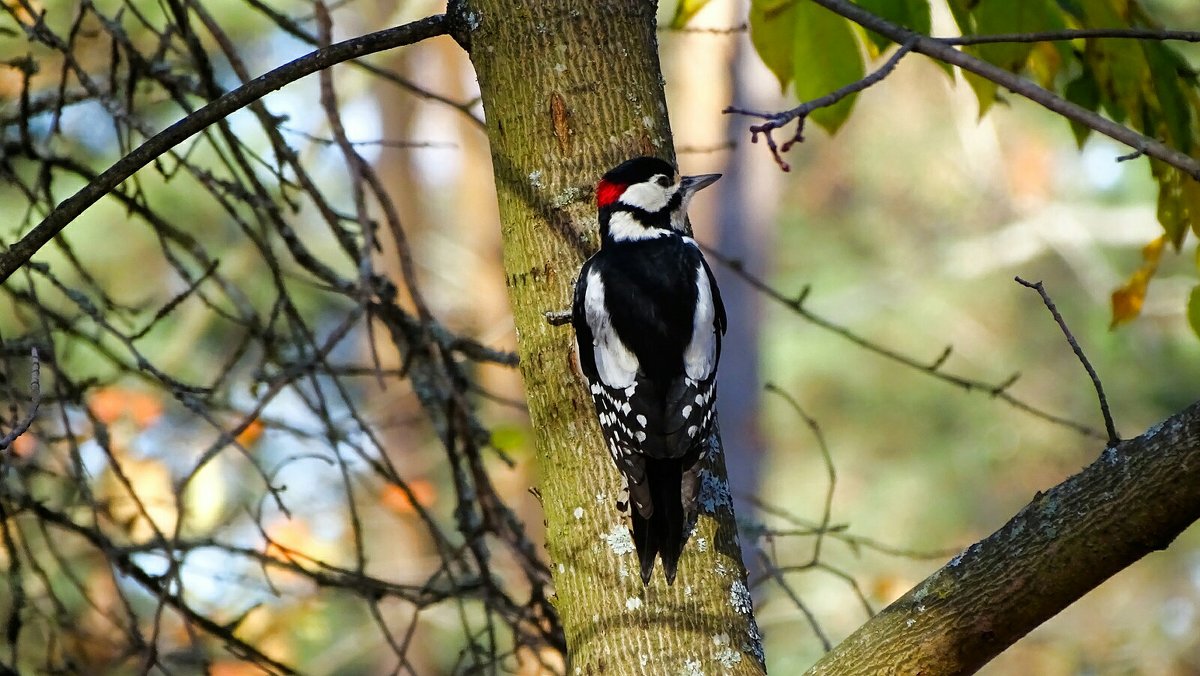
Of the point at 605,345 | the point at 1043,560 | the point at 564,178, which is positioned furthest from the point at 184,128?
the point at 1043,560

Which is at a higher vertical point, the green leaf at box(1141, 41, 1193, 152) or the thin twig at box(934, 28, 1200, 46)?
the green leaf at box(1141, 41, 1193, 152)

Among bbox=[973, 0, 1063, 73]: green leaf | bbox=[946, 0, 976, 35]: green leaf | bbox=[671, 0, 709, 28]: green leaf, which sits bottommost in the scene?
bbox=[973, 0, 1063, 73]: green leaf

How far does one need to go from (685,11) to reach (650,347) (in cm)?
87

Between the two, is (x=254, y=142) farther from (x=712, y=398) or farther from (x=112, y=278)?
(x=712, y=398)

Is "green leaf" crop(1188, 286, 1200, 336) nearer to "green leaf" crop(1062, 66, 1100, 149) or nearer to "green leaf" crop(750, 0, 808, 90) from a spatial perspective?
"green leaf" crop(1062, 66, 1100, 149)

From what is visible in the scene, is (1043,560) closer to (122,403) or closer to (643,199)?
(643,199)

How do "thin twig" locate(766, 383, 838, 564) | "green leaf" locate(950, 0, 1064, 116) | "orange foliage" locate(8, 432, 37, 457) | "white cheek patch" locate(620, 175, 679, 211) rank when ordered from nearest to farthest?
"green leaf" locate(950, 0, 1064, 116) → "white cheek patch" locate(620, 175, 679, 211) → "thin twig" locate(766, 383, 838, 564) → "orange foliage" locate(8, 432, 37, 457)

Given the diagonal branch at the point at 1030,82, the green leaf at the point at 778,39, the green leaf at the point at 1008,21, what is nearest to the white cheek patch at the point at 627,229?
the green leaf at the point at 778,39

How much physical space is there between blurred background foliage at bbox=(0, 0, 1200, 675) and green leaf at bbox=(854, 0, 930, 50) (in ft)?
10.1

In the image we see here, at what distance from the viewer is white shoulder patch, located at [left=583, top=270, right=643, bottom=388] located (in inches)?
104

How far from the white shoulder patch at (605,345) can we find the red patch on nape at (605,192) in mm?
145

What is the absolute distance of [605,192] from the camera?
257 centimetres

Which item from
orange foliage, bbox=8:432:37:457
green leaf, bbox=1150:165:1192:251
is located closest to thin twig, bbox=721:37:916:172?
green leaf, bbox=1150:165:1192:251

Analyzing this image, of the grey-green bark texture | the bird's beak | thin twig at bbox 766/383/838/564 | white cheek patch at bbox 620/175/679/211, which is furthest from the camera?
the bird's beak
